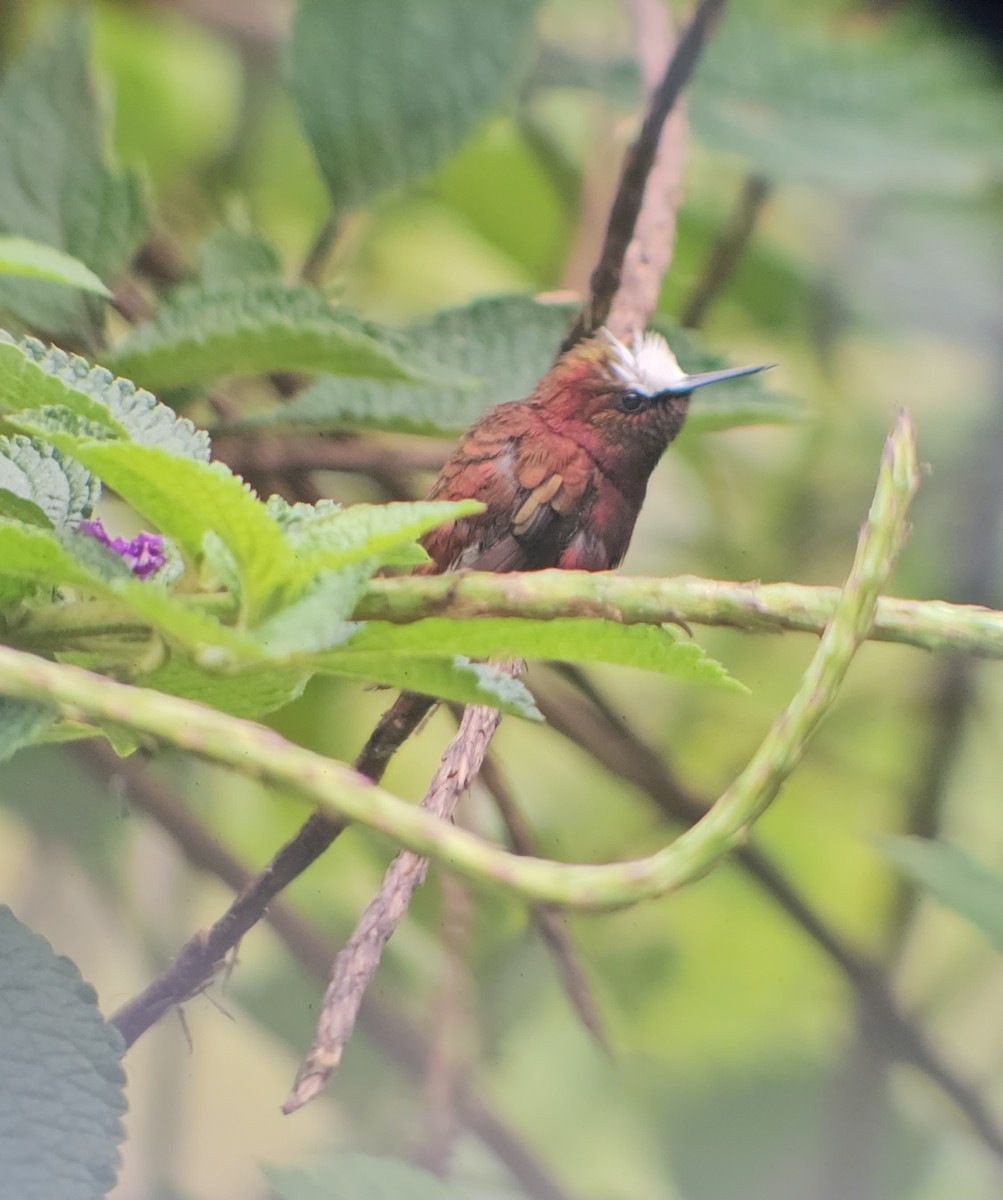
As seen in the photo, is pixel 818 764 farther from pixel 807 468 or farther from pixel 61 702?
pixel 61 702

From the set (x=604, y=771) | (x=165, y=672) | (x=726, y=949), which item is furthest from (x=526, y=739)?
(x=165, y=672)

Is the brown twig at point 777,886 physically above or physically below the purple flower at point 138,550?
below

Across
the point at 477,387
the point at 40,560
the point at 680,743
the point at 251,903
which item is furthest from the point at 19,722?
→ the point at 680,743

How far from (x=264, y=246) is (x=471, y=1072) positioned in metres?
0.32

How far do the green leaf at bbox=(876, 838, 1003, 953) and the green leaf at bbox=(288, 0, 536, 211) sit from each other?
1.16 feet

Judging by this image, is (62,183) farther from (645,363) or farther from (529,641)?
(529,641)

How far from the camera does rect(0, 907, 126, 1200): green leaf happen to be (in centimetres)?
26

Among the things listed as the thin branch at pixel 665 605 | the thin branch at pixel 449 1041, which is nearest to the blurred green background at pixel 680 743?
the thin branch at pixel 449 1041

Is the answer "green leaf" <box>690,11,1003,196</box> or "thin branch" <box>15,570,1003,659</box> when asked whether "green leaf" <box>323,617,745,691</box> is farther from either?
"green leaf" <box>690,11,1003,196</box>

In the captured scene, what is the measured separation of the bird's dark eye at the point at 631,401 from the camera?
1.69ft

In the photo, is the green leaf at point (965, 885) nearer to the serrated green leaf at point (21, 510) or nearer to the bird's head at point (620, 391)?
the bird's head at point (620, 391)

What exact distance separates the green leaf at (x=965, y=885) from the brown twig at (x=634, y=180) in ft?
0.77

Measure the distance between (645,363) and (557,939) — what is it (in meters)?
0.23

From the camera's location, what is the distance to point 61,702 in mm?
217
